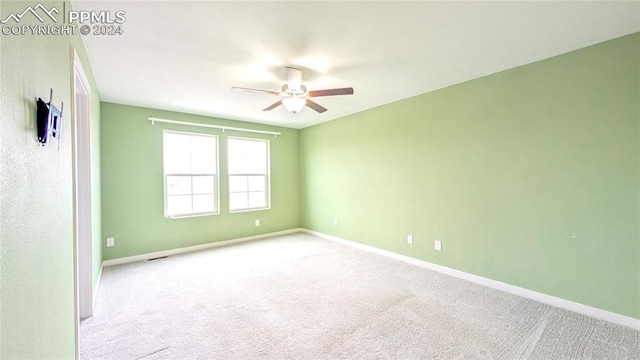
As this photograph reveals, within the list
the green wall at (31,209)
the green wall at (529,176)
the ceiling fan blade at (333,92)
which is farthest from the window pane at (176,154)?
the green wall at (529,176)

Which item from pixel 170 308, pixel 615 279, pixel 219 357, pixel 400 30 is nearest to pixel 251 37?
pixel 400 30

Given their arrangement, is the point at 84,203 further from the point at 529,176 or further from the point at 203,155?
the point at 529,176

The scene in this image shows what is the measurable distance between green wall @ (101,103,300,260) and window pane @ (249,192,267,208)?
1.31 feet

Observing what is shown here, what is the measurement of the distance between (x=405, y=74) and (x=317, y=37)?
1.29 metres

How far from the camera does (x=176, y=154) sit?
4609 millimetres

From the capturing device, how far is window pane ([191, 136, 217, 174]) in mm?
4777

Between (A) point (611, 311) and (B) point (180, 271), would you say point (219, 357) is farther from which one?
(A) point (611, 311)

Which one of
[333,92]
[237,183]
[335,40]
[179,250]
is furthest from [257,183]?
[335,40]

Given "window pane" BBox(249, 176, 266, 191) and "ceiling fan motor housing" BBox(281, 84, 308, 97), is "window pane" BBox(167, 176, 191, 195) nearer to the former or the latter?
"window pane" BBox(249, 176, 266, 191)

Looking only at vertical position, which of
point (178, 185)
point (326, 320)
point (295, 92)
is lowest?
point (326, 320)

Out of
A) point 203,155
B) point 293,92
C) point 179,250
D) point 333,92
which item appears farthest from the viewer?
point 203,155

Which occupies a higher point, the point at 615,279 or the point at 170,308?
the point at 615,279

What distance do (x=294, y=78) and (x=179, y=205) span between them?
10.5 feet

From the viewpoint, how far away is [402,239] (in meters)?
4.05
